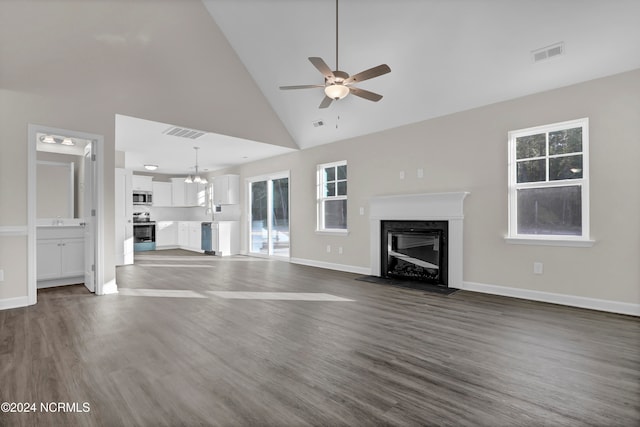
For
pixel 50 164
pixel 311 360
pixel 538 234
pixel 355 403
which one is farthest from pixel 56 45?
pixel 538 234

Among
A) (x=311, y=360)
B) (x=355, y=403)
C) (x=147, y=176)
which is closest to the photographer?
(x=355, y=403)

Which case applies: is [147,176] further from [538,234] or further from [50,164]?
[538,234]

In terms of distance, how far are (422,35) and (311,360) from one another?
3.98 meters

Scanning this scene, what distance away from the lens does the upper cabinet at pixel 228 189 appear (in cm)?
927

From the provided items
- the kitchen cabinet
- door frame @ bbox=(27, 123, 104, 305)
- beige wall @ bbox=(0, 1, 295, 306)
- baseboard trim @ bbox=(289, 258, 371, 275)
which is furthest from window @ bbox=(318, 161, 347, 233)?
the kitchen cabinet

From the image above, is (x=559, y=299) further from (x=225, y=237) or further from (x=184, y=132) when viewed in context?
(x=225, y=237)

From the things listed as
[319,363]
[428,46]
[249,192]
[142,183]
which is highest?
[428,46]

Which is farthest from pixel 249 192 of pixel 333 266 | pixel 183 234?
pixel 333 266

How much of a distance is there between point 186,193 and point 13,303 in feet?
24.1

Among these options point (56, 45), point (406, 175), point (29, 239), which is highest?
point (56, 45)

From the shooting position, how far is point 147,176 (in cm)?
1032

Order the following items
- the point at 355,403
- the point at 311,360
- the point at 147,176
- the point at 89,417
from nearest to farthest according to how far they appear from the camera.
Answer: the point at 89,417, the point at 355,403, the point at 311,360, the point at 147,176

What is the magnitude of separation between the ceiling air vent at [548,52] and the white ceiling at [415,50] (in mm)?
49

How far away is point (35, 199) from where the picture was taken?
13.1 feet
